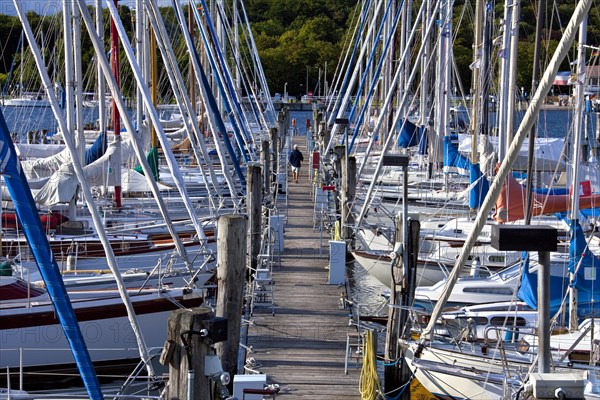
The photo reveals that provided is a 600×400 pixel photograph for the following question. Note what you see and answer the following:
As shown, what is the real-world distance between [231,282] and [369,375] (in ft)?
7.88

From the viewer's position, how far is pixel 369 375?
44.4ft

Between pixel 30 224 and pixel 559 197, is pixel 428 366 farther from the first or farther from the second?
pixel 559 197

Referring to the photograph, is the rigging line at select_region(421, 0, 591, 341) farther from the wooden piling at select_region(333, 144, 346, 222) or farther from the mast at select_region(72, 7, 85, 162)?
the wooden piling at select_region(333, 144, 346, 222)

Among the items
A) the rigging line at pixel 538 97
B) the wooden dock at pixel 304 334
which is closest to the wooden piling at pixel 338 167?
the wooden dock at pixel 304 334

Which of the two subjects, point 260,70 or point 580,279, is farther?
point 260,70

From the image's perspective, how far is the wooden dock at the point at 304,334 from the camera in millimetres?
14133

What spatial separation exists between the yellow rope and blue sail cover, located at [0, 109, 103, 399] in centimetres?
413

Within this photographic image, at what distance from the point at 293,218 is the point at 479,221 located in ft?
55.4

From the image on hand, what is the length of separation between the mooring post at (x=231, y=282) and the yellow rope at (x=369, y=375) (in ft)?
6.31

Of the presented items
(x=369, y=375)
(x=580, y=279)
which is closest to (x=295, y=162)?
(x=580, y=279)

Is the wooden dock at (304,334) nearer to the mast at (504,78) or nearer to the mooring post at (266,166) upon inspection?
the mast at (504,78)

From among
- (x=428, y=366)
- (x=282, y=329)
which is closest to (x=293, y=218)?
(x=282, y=329)

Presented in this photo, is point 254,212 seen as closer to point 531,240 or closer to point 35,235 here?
point 35,235

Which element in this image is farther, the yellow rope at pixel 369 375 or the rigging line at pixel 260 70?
the rigging line at pixel 260 70
